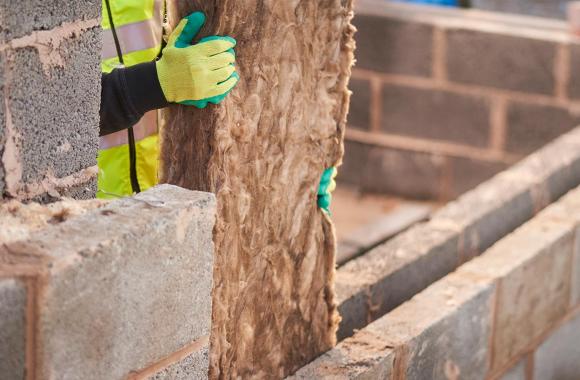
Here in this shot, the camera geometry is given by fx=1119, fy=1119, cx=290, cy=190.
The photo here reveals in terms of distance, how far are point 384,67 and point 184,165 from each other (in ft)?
14.8

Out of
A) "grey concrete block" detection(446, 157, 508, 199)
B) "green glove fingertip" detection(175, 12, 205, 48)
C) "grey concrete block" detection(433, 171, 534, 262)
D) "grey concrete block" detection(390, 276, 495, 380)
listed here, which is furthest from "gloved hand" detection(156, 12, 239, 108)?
"grey concrete block" detection(446, 157, 508, 199)

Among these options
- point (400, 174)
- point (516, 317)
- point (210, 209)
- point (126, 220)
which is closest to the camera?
point (126, 220)

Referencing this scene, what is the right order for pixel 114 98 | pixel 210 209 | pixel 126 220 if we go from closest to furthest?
pixel 126 220
pixel 210 209
pixel 114 98

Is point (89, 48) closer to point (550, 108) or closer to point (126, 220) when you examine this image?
point (126, 220)

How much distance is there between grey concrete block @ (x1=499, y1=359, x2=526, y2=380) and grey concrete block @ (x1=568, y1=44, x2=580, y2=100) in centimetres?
276

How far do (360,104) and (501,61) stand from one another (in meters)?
1.01

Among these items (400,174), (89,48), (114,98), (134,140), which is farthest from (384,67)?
(89,48)

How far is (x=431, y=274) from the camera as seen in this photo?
4.31 meters

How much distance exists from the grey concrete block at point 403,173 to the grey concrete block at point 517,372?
9.75 ft

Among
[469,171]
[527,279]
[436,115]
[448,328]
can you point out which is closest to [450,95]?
[436,115]

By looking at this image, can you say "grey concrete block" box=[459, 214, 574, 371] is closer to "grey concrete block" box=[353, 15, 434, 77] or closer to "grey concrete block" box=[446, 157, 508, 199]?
"grey concrete block" box=[446, 157, 508, 199]

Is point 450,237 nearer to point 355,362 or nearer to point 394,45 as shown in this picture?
point 355,362

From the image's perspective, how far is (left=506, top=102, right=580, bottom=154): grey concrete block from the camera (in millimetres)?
6824

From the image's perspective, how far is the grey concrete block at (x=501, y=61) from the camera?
6746mm
